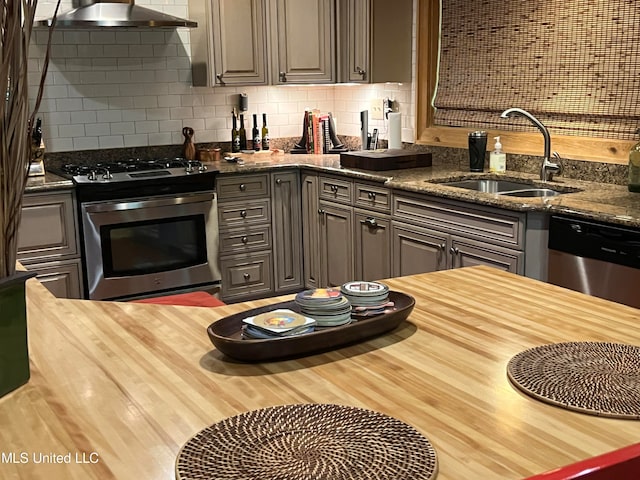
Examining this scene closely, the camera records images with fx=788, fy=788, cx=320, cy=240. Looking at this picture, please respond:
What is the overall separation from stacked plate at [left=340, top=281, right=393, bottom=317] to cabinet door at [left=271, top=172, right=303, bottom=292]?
3.35 metres

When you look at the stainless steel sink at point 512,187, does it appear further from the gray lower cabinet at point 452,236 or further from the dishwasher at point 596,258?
the dishwasher at point 596,258

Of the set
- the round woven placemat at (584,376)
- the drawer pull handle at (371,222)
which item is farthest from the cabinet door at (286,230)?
the round woven placemat at (584,376)

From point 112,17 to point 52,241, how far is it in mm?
1383

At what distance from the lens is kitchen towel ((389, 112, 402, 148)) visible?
528 cm

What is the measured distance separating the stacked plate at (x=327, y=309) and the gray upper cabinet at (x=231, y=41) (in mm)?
3636

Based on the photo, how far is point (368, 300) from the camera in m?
1.96

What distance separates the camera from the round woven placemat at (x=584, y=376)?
1.50 m

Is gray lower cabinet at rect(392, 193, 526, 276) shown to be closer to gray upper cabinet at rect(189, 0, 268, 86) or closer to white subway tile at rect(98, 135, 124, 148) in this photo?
gray upper cabinet at rect(189, 0, 268, 86)

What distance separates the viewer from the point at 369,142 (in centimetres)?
570

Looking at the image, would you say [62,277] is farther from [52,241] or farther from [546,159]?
[546,159]

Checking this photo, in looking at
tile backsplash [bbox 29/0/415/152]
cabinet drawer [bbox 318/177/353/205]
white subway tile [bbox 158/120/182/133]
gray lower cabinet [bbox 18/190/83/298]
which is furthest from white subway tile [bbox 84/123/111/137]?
cabinet drawer [bbox 318/177/353/205]

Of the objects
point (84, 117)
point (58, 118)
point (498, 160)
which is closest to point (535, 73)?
point (498, 160)

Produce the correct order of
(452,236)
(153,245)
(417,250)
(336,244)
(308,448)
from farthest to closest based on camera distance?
(336,244) < (153,245) < (417,250) < (452,236) < (308,448)

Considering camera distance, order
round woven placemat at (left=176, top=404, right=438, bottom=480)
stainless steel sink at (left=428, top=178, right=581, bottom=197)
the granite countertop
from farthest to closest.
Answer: stainless steel sink at (left=428, top=178, right=581, bottom=197) → the granite countertop → round woven placemat at (left=176, top=404, right=438, bottom=480)
